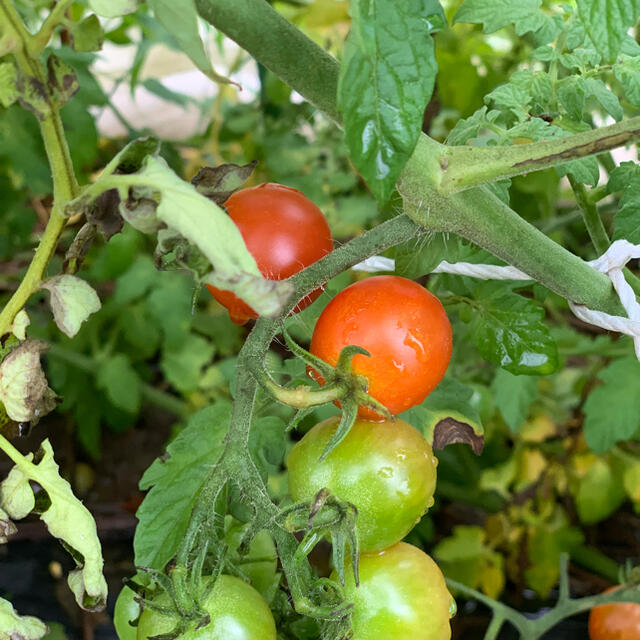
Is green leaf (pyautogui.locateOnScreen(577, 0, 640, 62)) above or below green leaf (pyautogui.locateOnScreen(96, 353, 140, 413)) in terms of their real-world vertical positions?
above

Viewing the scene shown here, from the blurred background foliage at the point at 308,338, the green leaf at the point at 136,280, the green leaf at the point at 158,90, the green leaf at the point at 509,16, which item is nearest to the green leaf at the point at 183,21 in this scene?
the green leaf at the point at 509,16

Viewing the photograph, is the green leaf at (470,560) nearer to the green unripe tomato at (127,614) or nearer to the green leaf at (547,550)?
the green leaf at (547,550)

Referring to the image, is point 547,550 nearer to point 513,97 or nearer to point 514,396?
point 514,396

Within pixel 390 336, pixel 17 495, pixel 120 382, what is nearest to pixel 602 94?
pixel 390 336

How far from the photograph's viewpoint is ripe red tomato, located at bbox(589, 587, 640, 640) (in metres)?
0.71

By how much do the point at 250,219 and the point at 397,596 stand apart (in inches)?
10.2

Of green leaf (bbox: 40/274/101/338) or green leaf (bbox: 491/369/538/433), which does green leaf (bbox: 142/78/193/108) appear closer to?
green leaf (bbox: 491/369/538/433)

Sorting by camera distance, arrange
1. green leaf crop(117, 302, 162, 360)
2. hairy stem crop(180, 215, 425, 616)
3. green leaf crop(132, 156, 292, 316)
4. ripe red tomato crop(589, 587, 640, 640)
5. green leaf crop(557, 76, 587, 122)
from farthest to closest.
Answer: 1. green leaf crop(117, 302, 162, 360)
2. ripe red tomato crop(589, 587, 640, 640)
3. green leaf crop(557, 76, 587, 122)
4. hairy stem crop(180, 215, 425, 616)
5. green leaf crop(132, 156, 292, 316)

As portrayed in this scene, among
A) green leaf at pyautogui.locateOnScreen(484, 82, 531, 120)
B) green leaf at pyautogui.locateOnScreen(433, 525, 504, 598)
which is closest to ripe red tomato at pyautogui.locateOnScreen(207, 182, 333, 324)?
green leaf at pyautogui.locateOnScreen(484, 82, 531, 120)

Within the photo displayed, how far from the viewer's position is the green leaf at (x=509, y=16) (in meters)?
0.49

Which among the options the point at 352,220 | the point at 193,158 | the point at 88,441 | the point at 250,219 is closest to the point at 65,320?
the point at 250,219

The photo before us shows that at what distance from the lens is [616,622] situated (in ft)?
2.40

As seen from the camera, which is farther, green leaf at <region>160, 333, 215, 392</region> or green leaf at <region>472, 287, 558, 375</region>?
green leaf at <region>160, 333, 215, 392</region>

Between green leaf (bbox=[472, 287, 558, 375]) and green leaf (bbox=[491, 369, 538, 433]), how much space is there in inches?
11.0
